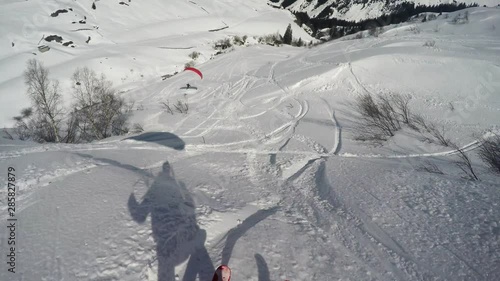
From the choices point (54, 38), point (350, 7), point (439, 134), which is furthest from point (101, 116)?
point (350, 7)

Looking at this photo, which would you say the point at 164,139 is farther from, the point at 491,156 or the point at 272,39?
the point at 272,39

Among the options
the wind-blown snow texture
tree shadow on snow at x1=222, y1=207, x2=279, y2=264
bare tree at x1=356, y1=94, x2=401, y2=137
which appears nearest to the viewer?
the wind-blown snow texture

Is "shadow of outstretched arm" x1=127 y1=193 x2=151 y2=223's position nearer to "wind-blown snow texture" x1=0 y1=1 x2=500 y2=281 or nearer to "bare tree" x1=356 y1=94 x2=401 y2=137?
"wind-blown snow texture" x1=0 y1=1 x2=500 y2=281

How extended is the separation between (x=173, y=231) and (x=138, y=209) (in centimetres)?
107

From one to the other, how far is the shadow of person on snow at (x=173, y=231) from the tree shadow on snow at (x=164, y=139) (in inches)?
241

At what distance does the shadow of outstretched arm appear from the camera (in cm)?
567

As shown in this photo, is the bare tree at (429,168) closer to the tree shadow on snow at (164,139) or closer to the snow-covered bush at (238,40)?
the tree shadow on snow at (164,139)

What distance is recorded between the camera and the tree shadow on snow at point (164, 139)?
13169mm

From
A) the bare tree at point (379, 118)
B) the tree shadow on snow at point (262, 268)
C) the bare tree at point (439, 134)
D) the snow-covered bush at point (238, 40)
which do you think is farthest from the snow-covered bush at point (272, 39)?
the tree shadow on snow at point (262, 268)

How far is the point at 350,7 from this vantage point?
96438 mm

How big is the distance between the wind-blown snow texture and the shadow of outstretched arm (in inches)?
1.6

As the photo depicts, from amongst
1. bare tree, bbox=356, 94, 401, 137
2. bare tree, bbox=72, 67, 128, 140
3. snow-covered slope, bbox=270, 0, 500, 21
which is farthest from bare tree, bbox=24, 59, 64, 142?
snow-covered slope, bbox=270, 0, 500, 21

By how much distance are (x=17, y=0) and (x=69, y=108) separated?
27295 millimetres

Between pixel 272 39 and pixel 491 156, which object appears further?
pixel 272 39
